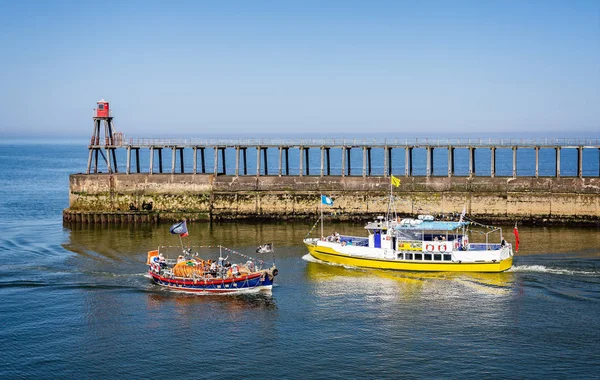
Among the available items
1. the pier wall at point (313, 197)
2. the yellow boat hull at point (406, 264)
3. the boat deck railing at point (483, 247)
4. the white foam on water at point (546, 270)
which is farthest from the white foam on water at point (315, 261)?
the pier wall at point (313, 197)

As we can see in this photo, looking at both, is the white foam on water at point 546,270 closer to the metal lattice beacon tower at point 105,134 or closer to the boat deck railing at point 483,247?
the boat deck railing at point 483,247

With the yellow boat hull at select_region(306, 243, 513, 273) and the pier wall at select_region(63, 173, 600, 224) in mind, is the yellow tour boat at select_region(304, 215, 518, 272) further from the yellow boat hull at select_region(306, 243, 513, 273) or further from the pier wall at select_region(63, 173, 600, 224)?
the pier wall at select_region(63, 173, 600, 224)

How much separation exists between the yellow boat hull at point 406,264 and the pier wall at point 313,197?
62.1ft

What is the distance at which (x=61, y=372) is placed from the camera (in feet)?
115

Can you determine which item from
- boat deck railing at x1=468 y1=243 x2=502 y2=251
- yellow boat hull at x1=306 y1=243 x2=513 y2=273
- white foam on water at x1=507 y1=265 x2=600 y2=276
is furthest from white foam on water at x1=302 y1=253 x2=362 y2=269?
white foam on water at x1=507 y1=265 x2=600 y2=276

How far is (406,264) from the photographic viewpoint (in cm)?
5459

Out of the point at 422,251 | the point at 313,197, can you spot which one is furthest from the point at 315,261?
the point at 313,197

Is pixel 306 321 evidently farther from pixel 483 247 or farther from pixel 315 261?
pixel 483 247

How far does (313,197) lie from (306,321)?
3541 cm

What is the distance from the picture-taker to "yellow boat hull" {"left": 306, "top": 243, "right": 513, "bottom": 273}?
173 ft

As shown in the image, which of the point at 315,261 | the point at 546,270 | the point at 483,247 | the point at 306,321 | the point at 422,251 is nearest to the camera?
the point at 306,321

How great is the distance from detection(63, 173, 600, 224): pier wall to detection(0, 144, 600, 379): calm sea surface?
12608 millimetres

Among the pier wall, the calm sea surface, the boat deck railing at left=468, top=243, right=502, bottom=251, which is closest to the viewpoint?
the calm sea surface

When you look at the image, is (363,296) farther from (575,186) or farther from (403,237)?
(575,186)
